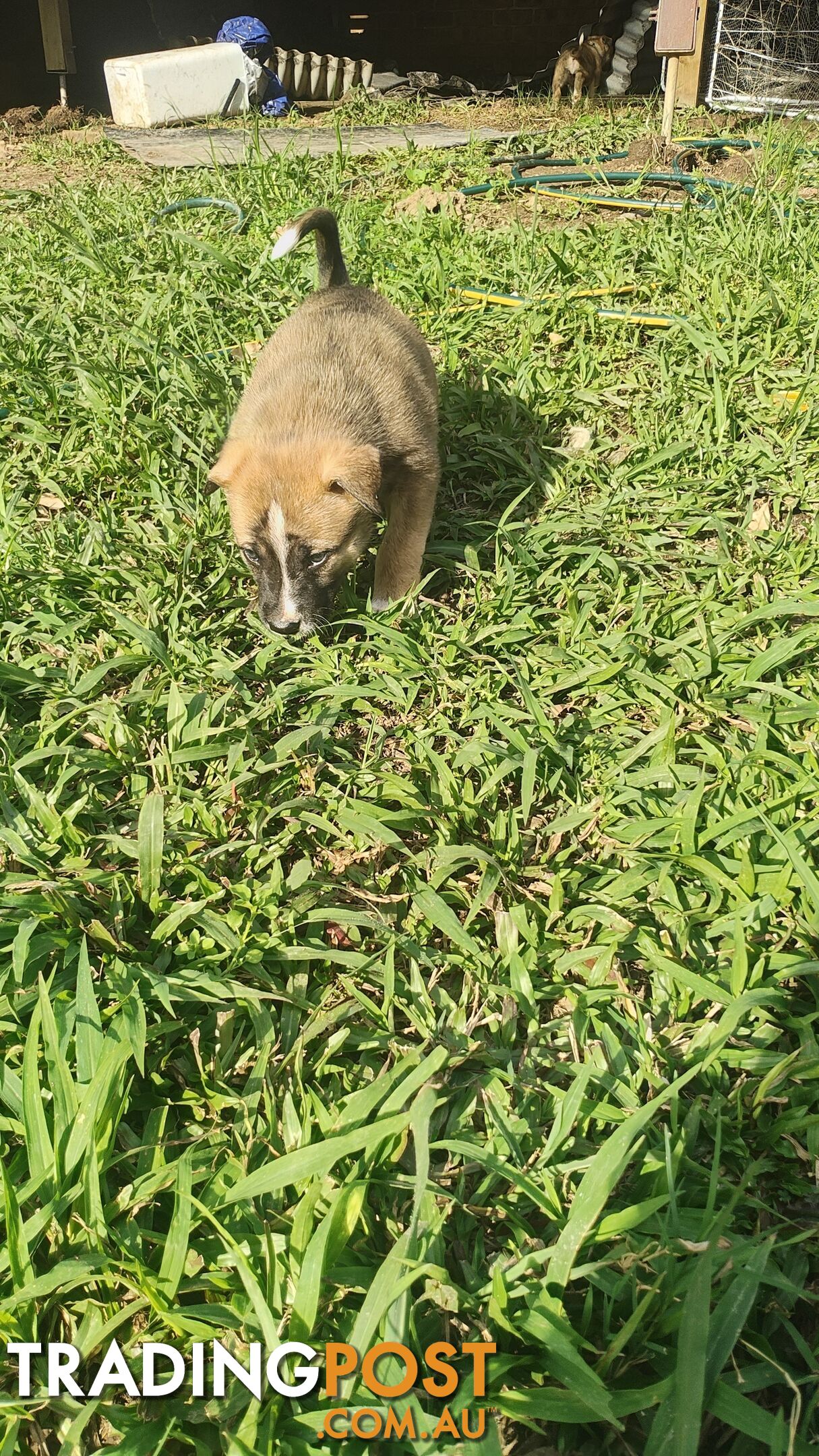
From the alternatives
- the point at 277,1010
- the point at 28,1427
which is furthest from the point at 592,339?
the point at 28,1427

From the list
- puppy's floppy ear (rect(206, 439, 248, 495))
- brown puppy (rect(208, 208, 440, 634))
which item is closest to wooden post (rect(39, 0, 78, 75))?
brown puppy (rect(208, 208, 440, 634))

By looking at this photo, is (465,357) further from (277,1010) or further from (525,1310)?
(525,1310)

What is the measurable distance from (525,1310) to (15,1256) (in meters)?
0.80

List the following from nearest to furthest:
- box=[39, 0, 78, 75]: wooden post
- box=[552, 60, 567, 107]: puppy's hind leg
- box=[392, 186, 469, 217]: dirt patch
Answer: box=[392, 186, 469, 217]: dirt patch, box=[39, 0, 78, 75]: wooden post, box=[552, 60, 567, 107]: puppy's hind leg

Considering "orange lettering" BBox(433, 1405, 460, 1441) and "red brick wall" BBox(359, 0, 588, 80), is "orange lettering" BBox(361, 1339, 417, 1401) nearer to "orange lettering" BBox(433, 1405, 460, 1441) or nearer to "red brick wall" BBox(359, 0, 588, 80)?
"orange lettering" BBox(433, 1405, 460, 1441)

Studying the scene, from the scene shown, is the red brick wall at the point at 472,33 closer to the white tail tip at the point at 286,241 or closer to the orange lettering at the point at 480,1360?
the white tail tip at the point at 286,241

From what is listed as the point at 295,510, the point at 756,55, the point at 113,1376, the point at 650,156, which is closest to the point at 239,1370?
the point at 113,1376

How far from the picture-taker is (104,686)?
9.55 feet

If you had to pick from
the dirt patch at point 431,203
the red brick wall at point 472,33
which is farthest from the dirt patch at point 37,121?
the red brick wall at point 472,33

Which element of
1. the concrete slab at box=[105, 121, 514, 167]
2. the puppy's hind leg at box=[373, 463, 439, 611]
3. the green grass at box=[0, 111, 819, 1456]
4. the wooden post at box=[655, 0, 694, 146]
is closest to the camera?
the green grass at box=[0, 111, 819, 1456]

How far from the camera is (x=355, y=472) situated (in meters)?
2.84

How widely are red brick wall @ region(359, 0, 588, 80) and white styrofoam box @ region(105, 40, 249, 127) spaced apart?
651 centimetres

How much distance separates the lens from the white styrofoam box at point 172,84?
28.8 ft

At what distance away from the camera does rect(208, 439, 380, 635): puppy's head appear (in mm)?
2875
